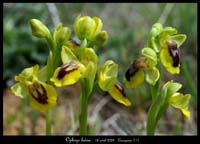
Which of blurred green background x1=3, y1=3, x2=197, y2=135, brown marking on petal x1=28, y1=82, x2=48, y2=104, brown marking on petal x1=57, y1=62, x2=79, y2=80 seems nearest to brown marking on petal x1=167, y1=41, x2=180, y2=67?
brown marking on petal x1=57, y1=62, x2=79, y2=80

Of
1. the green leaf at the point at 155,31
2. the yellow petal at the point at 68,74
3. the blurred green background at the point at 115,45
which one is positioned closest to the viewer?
the yellow petal at the point at 68,74

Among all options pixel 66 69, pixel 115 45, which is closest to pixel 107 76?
pixel 66 69

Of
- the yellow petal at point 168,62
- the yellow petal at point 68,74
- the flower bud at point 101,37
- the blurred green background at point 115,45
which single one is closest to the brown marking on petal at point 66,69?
the yellow petal at point 68,74

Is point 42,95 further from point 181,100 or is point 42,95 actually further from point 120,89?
point 181,100

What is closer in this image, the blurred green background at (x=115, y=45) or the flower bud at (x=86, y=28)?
the flower bud at (x=86, y=28)

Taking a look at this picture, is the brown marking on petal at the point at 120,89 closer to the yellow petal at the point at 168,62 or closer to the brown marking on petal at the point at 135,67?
the brown marking on petal at the point at 135,67

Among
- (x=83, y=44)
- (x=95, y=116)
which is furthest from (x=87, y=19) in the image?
(x=95, y=116)
